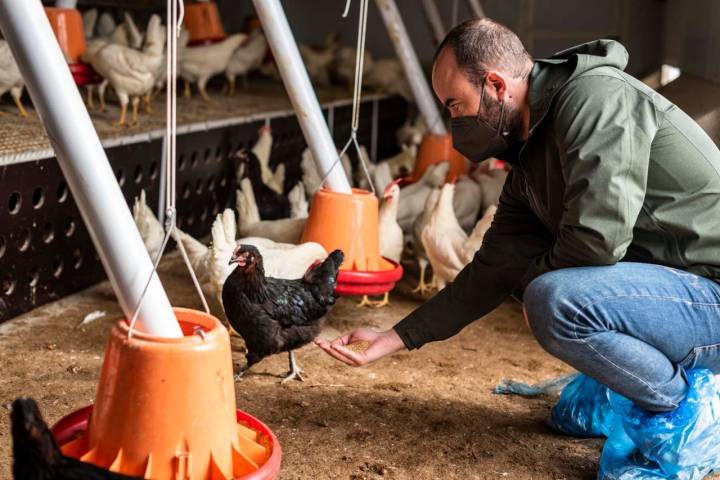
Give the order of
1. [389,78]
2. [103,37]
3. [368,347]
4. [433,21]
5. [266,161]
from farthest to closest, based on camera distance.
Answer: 1. [389,78]
2. [433,21]
3. [103,37]
4. [266,161]
5. [368,347]

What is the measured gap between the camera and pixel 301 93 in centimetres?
308

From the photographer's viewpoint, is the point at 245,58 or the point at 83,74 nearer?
the point at 83,74

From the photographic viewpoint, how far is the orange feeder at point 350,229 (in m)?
2.93

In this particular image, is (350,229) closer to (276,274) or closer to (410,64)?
(276,274)

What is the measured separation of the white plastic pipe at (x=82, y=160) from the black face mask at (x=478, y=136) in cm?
72

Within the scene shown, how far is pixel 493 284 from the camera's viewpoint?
215cm

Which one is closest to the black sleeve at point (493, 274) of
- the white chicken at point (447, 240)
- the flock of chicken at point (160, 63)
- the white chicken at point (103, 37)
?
the white chicken at point (447, 240)

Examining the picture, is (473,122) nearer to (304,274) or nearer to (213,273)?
(304,274)

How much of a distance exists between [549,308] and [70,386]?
1.28 meters

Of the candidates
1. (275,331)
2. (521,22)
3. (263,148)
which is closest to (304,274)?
(275,331)

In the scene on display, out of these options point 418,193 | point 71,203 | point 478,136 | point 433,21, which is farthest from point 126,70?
point 478,136

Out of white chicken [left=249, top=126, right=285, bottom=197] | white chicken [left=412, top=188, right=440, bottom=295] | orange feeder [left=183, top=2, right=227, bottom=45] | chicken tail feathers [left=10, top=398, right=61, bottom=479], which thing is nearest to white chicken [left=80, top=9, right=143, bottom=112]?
orange feeder [left=183, top=2, right=227, bottom=45]

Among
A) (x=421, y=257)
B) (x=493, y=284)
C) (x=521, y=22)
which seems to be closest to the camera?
(x=493, y=284)

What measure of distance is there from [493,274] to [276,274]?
3.11ft
